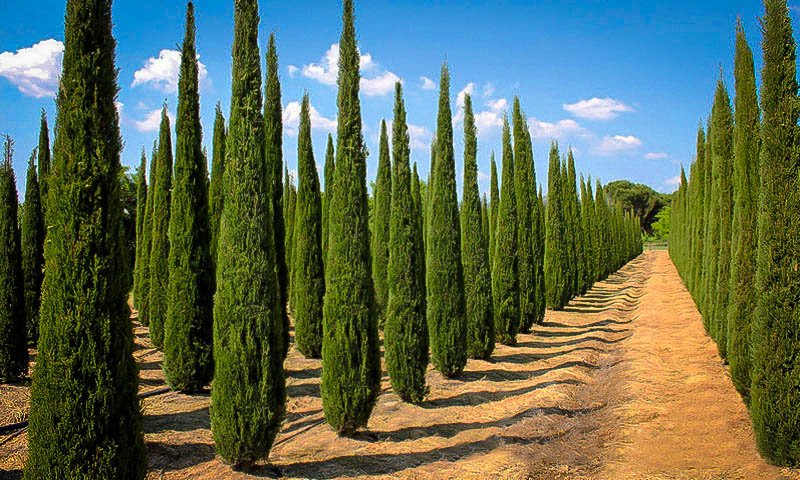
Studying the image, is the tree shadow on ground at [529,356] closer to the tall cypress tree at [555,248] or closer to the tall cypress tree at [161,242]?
the tall cypress tree at [555,248]

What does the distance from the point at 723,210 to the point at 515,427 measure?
7.21 m

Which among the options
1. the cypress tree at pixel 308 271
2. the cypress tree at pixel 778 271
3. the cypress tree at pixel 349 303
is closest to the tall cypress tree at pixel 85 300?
the cypress tree at pixel 349 303

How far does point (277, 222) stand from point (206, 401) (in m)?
3.58

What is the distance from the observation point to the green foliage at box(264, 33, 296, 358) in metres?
10.7

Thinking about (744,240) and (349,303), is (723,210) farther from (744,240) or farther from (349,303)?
(349,303)

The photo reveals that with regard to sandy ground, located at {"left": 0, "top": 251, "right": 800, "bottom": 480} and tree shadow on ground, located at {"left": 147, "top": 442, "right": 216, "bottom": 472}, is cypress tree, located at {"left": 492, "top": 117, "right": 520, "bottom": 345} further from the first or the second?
tree shadow on ground, located at {"left": 147, "top": 442, "right": 216, "bottom": 472}

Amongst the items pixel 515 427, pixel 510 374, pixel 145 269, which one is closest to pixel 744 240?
→ pixel 515 427

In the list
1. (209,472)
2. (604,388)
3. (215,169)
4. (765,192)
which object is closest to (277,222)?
(215,169)

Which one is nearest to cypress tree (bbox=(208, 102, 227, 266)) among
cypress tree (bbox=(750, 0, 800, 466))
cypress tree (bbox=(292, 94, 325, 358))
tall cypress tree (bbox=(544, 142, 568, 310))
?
cypress tree (bbox=(292, 94, 325, 358))

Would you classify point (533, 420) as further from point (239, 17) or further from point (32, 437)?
point (239, 17)

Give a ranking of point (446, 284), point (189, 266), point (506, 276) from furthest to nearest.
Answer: point (506, 276), point (446, 284), point (189, 266)

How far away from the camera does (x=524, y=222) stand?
53.4ft

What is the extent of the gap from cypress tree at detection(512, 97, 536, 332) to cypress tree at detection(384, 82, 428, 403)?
678 cm

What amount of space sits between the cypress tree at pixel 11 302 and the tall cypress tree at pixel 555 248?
53.3 ft
